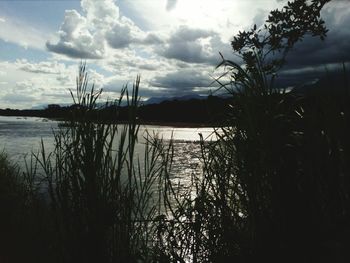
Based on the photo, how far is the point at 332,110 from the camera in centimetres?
304

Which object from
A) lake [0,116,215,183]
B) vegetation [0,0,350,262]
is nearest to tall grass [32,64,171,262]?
vegetation [0,0,350,262]

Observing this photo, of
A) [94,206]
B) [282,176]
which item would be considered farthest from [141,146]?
[282,176]

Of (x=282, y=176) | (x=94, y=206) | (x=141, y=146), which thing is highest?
(x=282, y=176)

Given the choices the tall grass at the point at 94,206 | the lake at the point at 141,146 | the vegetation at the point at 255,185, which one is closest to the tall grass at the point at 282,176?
the vegetation at the point at 255,185

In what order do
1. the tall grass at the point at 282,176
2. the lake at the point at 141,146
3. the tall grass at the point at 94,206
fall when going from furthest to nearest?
the lake at the point at 141,146 → the tall grass at the point at 94,206 → the tall grass at the point at 282,176

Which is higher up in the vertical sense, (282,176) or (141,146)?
(282,176)

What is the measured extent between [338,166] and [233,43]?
92.5 inches

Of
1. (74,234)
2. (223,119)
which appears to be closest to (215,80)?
(223,119)

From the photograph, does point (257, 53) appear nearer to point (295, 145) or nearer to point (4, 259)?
point (295, 145)

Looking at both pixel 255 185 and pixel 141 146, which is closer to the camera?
pixel 255 185

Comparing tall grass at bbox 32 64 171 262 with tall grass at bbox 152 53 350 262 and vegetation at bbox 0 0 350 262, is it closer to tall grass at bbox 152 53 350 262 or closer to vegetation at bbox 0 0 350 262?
vegetation at bbox 0 0 350 262

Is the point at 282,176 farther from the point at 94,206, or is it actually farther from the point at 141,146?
the point at 141,146

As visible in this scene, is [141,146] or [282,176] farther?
[141,146]

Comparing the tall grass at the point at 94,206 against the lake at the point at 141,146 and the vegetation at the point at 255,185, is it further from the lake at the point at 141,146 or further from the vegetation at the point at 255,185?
the lake at the point at 141,146
